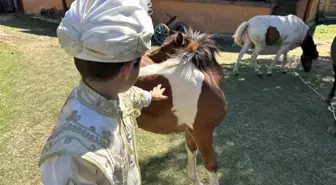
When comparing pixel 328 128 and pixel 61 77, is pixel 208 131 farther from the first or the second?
pixel 61 77

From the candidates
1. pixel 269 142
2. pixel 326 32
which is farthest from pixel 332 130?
pixel 326 32

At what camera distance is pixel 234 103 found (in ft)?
14.9

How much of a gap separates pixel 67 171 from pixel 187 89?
1.38 metres

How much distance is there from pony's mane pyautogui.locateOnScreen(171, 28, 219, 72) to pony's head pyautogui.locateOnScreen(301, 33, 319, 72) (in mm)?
4334

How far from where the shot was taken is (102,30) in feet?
3.22

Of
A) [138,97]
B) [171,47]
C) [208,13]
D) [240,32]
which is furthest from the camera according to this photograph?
[208,13]

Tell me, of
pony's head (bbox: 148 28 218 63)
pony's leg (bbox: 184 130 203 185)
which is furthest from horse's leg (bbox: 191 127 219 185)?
pony's head (bbox: 148 28 218 63)

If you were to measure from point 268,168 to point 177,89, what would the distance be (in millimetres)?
1474

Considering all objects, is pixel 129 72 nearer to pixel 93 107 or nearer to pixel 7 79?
pixel 93 107

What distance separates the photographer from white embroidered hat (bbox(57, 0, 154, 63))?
99cm

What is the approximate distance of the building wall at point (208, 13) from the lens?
879 centimetres

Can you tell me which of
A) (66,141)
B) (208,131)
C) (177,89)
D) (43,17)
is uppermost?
(66,141)

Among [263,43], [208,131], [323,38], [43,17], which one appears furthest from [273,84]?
[43,17]

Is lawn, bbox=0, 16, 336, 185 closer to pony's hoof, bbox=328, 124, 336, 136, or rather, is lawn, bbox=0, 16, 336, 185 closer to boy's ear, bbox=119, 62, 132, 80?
pony's hoof, bbox=328, 124, 336, 136
